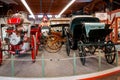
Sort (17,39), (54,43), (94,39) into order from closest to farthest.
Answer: (94,39), (17,39), (54,43)

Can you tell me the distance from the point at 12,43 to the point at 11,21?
93cm

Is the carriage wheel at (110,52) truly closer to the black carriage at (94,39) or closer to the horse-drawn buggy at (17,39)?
the black carriage at (94,39)

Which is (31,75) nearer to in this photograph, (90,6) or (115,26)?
(115,26)

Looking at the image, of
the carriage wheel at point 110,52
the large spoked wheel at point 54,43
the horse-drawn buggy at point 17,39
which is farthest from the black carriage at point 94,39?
the large spoked wheel at point 54,43

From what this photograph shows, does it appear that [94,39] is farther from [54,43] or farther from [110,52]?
[54,43]

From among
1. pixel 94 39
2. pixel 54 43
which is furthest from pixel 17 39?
pixel 54 43

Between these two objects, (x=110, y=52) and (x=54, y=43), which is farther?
(x=54, y=43)

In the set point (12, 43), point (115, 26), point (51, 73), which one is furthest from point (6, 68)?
point (115, 26)

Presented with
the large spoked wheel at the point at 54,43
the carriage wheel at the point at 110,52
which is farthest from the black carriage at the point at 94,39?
the large spoked wheel at the point at 54,43

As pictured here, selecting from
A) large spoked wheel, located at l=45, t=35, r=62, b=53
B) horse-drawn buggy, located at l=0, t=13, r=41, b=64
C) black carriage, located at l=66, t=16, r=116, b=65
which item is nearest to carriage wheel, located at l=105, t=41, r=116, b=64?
black carriage, located at l=66, t=16, r=116, b=65

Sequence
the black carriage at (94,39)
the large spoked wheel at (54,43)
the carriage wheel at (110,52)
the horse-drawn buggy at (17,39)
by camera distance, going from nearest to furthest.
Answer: the black carriage at (94,39) → the carriage wheel at (110,52) → the horse-drawn buggy at (17,39) → the large spoked wheel at (54,43)

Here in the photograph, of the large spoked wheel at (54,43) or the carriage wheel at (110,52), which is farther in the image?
the large spoked wheel at (54,43)

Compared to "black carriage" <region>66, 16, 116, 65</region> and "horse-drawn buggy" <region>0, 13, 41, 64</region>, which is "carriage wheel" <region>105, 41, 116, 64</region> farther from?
"horse-drawn buggy" <region>0, 13, 41, 64</region>

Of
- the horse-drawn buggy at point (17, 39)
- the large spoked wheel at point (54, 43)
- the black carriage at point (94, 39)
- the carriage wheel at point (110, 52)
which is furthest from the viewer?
the large spoked wheel at point (54, 43)
